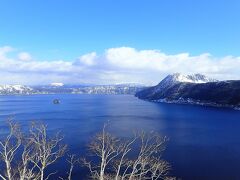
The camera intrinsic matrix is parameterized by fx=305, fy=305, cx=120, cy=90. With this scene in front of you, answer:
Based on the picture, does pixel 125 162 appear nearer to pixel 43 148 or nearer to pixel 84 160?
pixel 84 160

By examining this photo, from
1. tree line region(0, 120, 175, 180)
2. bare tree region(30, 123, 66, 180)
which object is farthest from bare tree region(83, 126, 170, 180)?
bare tree region(30, 123, 66, 180)

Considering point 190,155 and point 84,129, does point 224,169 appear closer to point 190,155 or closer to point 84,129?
point 190,155

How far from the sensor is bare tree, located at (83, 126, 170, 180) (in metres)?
37.8

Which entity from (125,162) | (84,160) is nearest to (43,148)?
(84,160)

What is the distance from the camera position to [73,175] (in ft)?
242

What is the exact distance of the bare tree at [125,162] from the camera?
3781 cm

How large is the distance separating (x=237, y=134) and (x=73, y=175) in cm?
9065

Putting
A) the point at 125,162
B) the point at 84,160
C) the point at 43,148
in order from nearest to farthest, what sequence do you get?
the point at 43,148 < the point at 84,160 < the point at 125,162

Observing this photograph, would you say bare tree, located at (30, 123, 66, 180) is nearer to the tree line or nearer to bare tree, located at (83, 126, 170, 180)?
the tree line

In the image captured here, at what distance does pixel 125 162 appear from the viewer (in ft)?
265

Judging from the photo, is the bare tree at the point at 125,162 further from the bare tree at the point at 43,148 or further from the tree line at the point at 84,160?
the bare tree at the point at 43,148

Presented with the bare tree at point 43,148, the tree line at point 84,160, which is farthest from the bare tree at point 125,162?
the bare tree at point 43,148

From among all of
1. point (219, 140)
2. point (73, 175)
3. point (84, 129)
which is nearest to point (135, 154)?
point (73, 175)

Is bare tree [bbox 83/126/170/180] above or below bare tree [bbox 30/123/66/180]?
below
